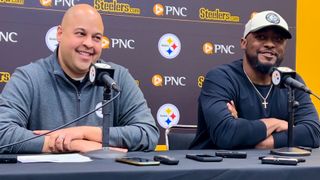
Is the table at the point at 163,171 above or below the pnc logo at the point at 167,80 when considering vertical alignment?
below

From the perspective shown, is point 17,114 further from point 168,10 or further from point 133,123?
point 168,10

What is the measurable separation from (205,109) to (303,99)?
0.66m

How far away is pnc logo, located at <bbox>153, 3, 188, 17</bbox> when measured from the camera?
3.85 meters

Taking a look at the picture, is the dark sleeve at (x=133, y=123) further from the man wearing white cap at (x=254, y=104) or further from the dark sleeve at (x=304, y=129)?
the dark sleeve at (x=304, y=129)

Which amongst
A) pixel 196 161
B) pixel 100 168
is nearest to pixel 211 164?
pixel 196 161

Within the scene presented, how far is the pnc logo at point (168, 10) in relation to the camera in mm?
3850

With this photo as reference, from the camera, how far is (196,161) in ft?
5.97

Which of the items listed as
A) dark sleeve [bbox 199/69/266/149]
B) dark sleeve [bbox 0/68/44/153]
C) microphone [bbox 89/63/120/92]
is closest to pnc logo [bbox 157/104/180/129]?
dark sleeve [bbox 199/69/266/149]

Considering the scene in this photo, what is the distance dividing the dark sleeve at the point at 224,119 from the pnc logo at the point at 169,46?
837mm

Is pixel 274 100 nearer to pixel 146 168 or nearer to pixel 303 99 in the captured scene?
pixel 303 99

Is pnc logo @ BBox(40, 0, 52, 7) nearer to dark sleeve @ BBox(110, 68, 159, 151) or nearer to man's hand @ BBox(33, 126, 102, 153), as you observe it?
dark sleeve @ BBox(110, 68, 159, 151)

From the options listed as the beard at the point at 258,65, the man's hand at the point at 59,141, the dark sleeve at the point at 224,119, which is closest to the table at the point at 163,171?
the man's hand at the point at 59,141

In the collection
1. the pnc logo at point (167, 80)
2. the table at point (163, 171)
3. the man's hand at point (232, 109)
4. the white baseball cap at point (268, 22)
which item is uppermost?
the white baseball cap at point (268, 22)

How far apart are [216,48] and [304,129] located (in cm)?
141
